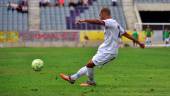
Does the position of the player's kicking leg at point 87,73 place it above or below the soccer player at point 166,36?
above

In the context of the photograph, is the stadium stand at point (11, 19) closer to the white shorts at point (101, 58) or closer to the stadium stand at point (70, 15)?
the stadium stand at point (70, 15)

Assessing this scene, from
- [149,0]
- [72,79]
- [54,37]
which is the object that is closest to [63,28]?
[54,37]

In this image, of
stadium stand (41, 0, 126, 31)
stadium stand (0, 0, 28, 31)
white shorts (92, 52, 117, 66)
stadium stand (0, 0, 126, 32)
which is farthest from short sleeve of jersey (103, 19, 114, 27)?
stadium stand (41, 0, 126, 31)

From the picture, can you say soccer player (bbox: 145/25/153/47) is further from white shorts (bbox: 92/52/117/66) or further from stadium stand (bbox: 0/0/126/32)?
white shorts (bbox: 92/52/117/66)

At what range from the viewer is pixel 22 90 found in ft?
49.7

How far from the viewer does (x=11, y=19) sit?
203ft

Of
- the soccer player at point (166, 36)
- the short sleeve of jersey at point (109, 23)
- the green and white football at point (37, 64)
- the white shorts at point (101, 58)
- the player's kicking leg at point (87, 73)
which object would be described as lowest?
the soccer player at point (166, 36)

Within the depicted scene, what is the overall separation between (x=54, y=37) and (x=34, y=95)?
43845mm

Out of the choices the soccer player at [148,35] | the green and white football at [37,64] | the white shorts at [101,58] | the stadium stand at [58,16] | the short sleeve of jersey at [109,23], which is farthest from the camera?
the stadium stand at [58,16]

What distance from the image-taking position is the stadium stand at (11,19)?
60.4m

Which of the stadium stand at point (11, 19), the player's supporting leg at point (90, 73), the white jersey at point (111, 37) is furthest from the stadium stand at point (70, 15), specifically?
the white jersey at point (111, 37)

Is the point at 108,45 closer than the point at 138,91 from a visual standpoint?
No

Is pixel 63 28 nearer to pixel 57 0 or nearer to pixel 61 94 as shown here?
pixel 57 0

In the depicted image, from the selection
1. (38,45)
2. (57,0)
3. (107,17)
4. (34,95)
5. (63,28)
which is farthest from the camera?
(57,0)
